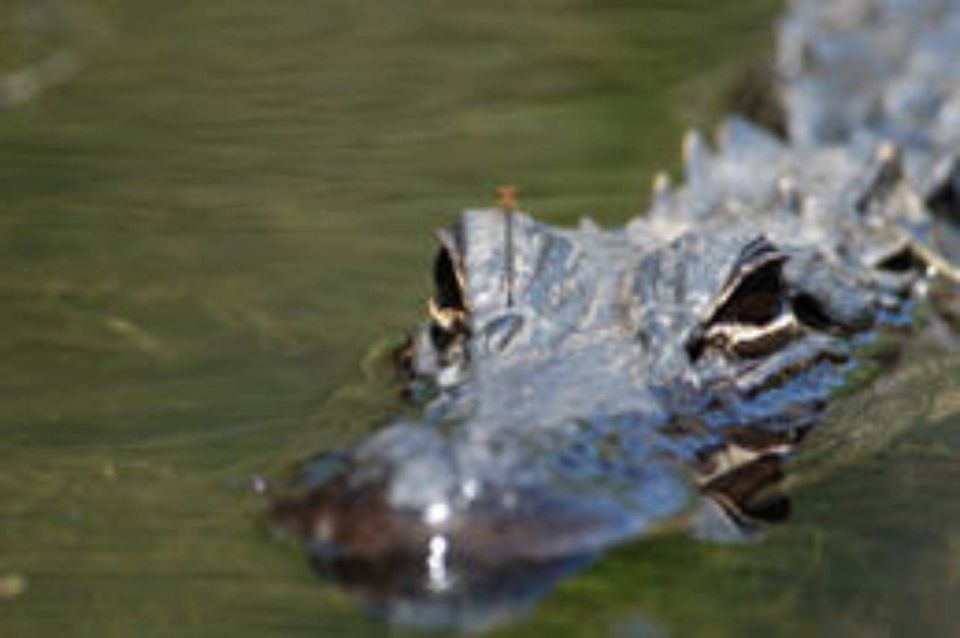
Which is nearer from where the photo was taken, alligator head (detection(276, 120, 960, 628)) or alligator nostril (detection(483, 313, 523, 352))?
alligator head (detection(276, 120, 960, 628))

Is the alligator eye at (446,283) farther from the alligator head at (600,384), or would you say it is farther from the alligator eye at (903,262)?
the alligator eye at (903,262)

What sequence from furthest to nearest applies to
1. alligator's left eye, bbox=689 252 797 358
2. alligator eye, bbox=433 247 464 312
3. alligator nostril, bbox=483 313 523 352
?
1. alligator eye, bbox=433 247 464 312
2. alligator's left eye, bbox=689 252 797 358
3. alligator nostril, bbox=483 313 523 352

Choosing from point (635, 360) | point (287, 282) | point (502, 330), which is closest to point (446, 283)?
point (502, 330)

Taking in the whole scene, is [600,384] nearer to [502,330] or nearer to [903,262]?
[502,330]

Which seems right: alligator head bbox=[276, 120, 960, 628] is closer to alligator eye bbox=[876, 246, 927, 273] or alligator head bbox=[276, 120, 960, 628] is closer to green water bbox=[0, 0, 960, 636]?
alligator eye bbox=[876, 246, 927, 273]

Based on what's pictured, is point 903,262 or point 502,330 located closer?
point 502,330

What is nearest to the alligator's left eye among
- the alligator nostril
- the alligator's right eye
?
the alligator's right eye

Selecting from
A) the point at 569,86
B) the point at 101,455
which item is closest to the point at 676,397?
the point at 101,455
